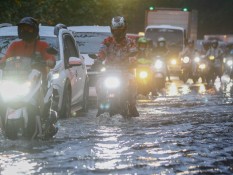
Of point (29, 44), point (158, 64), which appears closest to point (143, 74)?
point (158, 64)

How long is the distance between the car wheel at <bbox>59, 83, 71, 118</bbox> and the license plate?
4207mm

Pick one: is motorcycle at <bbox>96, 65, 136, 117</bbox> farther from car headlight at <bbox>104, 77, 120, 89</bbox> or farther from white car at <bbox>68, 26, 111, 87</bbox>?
white car at <bbox>68, 26, 111, 87</bbox>

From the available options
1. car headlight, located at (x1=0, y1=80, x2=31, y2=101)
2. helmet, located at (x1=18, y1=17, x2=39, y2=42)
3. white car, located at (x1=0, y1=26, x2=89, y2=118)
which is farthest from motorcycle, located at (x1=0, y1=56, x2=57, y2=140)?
white car, located at (x1=0, y1=26, x2=89, y2=118)

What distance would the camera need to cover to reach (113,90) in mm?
15797

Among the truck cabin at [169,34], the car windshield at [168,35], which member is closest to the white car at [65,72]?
the truck cabin at [169,34]

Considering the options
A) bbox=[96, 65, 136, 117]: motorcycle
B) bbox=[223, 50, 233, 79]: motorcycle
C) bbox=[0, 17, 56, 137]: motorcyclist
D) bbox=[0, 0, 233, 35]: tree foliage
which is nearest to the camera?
bbox=[0, 17, 56, 137]: motorcyclist

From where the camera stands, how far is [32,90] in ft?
37.6

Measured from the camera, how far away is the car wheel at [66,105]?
1559cm

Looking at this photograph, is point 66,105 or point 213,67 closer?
point 66,105

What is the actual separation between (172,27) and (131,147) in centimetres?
3205

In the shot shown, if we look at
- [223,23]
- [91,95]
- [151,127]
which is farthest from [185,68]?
[223,23]

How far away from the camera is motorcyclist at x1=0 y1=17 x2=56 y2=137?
39.0 feet

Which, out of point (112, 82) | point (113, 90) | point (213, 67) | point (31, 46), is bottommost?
point (213, 67)

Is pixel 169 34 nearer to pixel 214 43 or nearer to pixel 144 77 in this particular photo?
pixel 214 43
